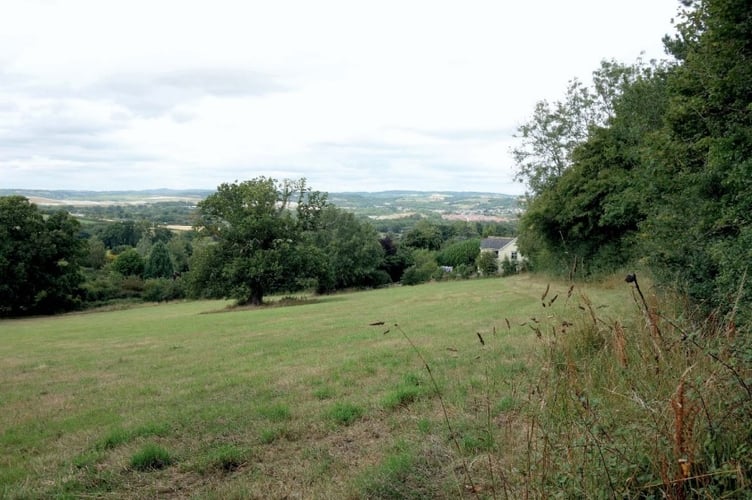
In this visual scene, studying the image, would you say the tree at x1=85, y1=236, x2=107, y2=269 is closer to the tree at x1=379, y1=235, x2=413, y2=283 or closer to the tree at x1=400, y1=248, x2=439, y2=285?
the tree at x1=379, y1=235, x2=413, y2=283

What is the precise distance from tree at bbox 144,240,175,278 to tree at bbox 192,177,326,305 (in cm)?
4489

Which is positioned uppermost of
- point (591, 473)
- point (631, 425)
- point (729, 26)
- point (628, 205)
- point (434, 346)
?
point (729, 26)

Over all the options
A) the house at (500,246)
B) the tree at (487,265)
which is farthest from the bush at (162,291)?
the house at (500,246)

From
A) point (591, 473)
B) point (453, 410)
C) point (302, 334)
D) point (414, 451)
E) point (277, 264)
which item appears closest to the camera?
point (591, 473)

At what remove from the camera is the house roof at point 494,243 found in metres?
87.6

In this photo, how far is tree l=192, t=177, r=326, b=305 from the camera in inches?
1426

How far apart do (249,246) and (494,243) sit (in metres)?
60.0

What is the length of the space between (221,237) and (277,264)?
4.80 metres

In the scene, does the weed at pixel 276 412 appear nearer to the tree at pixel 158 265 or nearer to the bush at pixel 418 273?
the bush at pixel 418 273

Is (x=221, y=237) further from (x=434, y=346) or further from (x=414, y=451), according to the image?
(x=414, y=451)

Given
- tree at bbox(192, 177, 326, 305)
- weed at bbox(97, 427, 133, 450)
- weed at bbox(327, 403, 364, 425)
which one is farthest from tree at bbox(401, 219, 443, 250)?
weed at bbox(97, 427, 133, 450)

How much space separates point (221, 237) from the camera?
122 ft

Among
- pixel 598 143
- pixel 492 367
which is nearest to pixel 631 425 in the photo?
pixel 492 367

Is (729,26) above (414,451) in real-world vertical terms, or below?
above
